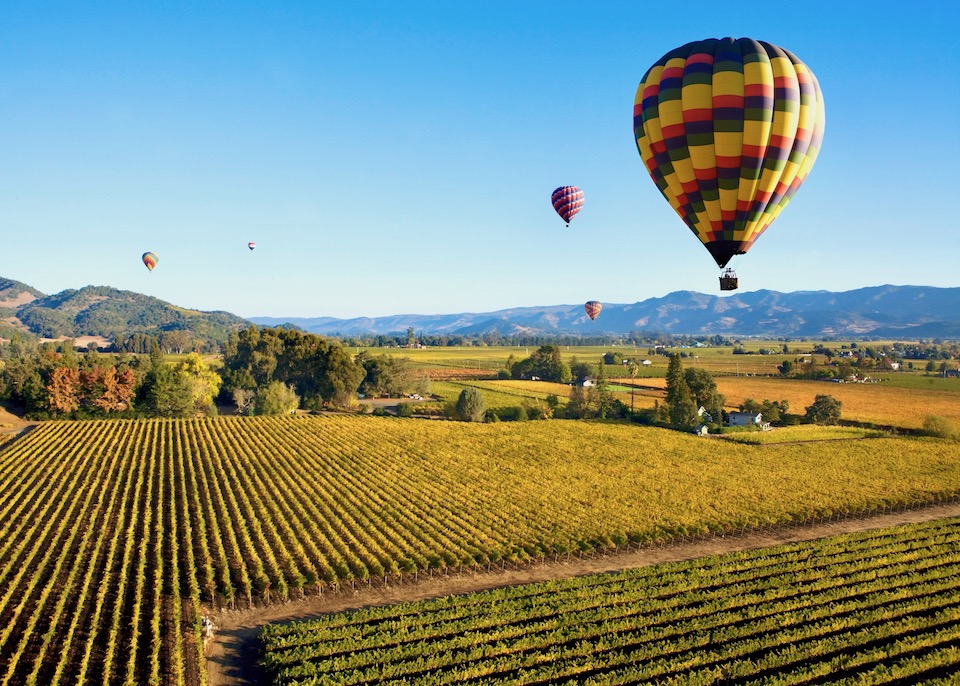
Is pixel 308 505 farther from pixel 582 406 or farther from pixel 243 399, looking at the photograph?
pixel 243 399

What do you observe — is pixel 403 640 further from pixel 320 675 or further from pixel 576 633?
pixel 576 633

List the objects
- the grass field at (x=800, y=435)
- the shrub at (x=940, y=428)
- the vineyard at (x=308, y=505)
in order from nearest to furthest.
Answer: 1. the vineyard at (x=308, y=505)
2. the grass field at (x=800, y=435)
3. the shrub at (x=940, y=428)

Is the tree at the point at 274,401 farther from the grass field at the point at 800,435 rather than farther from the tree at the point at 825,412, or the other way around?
the tree at the point at 825,412

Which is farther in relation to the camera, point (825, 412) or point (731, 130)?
point (825, 412)

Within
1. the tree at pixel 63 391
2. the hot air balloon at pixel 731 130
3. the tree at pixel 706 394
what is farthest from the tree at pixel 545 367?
the hot air balloon at pixel 731 130

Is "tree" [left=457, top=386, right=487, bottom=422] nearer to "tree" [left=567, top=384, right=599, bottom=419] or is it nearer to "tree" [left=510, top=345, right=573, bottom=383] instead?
"tree" [left=567, top=384, right=599, bottom=419]

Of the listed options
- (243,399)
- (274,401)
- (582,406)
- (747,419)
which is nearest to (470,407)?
(582,406)
